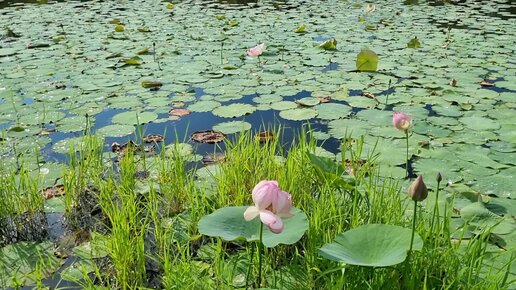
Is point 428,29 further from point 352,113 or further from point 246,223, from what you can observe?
point 246,223

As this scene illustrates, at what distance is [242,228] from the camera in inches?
52.2

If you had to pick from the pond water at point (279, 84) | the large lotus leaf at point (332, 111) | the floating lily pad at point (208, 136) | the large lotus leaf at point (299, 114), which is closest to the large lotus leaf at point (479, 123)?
the pond water at point (279, 84)

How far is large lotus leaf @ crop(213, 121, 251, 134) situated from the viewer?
2779mm

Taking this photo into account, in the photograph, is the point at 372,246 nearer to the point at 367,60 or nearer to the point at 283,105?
the point at 283,105

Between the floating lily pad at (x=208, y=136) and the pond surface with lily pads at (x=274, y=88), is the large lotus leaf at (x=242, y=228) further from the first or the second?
the floating lily pad at (x=208, y=136)

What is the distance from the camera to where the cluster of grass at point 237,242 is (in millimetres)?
1347

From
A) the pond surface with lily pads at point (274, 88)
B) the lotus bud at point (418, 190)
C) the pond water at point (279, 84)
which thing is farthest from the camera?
the pond water at point (279, 84)

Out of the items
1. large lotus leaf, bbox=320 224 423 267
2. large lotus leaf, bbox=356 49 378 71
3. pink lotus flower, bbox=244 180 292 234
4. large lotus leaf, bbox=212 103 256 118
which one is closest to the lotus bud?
large lotus leaf, bbox=320 224 423 267

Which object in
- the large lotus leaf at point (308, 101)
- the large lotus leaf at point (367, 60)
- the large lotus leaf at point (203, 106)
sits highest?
the large lotus leaf at point (367, 60)

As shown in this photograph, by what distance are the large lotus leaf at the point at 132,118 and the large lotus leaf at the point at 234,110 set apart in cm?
41

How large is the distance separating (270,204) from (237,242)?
684 millimetres

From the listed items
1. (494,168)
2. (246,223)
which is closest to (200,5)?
(494,168)

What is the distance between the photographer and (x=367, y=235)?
4.15 feet

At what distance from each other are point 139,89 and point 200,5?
5.01 metres
